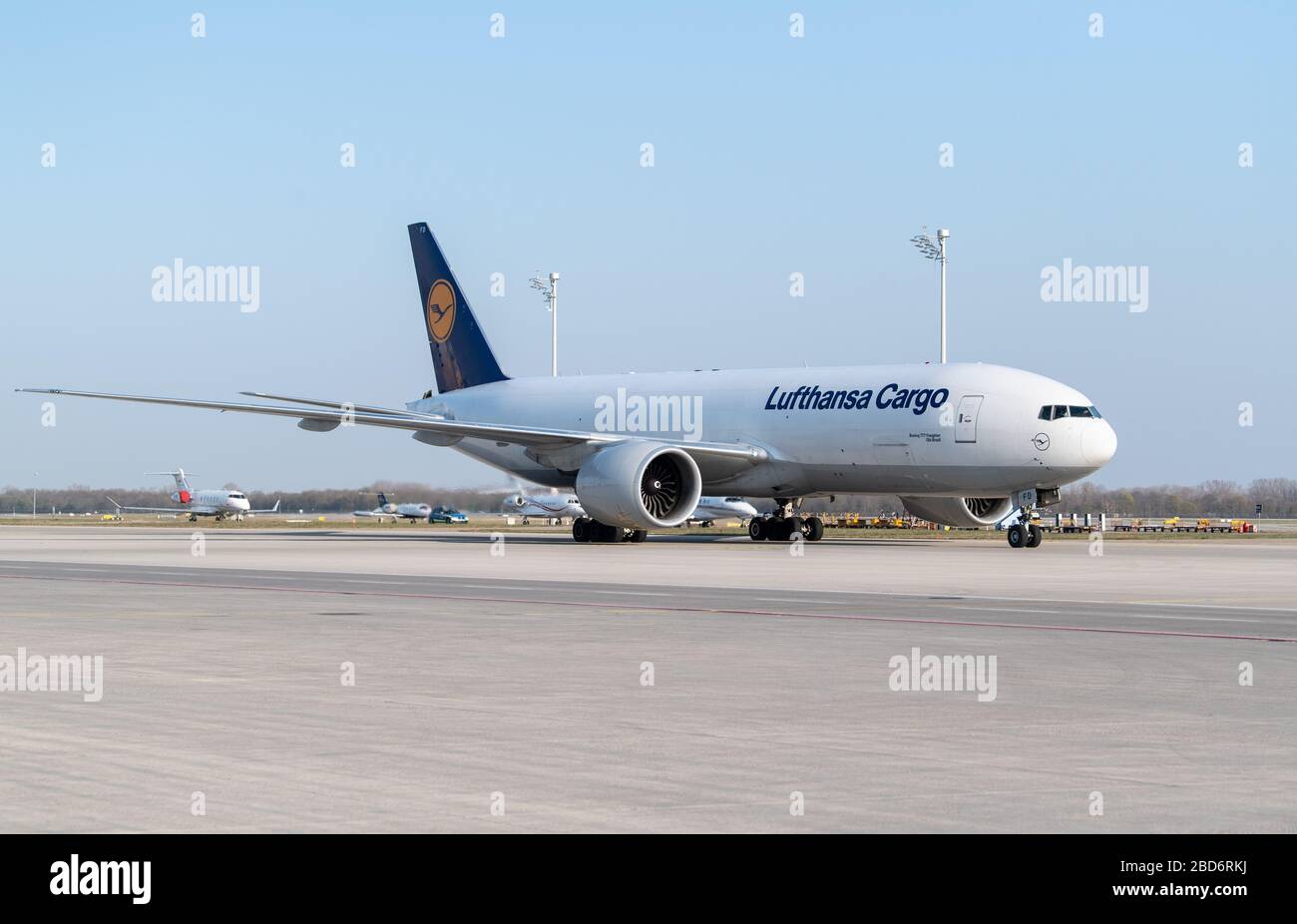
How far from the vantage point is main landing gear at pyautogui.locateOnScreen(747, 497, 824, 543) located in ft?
154

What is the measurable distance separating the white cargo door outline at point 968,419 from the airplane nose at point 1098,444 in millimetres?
2544

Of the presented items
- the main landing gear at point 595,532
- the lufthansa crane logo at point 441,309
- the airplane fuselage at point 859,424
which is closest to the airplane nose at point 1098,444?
the airplane fuselage at point 859,424

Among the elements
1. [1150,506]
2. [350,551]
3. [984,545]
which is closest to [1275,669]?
[350,551]

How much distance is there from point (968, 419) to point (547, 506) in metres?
61.1

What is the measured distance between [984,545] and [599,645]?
99.0 ft

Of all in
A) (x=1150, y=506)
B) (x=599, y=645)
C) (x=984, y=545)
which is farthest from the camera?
(x=1150, y=506)

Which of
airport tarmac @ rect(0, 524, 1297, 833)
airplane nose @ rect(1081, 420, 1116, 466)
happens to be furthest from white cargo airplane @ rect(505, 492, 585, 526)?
airport tarmac @ rect(0, 524, 1297, 833)

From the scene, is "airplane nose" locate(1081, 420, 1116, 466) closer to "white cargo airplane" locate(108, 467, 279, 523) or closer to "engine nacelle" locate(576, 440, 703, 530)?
"engine nacelle" locate(576, 440, 703, 530)

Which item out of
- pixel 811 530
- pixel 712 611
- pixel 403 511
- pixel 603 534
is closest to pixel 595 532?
pixel 603 534

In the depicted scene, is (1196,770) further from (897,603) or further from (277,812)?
(897,603)

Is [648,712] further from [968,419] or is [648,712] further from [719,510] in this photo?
[719,510]

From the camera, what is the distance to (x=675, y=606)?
65.4 ft

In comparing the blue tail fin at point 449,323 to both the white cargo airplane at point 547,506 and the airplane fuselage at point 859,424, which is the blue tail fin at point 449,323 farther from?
the white cargo airplane at point 547,506
